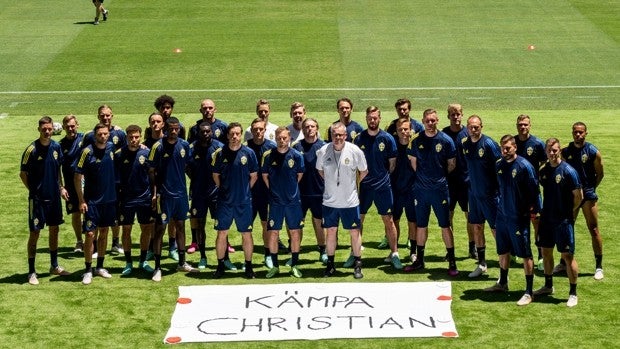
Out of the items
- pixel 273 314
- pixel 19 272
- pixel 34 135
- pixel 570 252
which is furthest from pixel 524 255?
pixel 34 135

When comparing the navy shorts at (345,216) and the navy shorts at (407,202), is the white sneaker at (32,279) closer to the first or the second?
the navy shorts at (345,216)

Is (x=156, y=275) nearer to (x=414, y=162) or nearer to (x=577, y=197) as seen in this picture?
(x=414, y=162)

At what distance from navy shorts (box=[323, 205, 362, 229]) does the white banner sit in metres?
0.96

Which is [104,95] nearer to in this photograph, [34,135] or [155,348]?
[34,135]

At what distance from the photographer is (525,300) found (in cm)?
1638

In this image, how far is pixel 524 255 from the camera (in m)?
16.3

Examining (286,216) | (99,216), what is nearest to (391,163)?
(286,216)

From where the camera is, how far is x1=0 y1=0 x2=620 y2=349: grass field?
627 inches

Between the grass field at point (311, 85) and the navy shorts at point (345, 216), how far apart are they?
86cm

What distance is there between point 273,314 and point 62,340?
9.63 feet

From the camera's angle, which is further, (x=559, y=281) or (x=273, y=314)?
(x=559, y=281)

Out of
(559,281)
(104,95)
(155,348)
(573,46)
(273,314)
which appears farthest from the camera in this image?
Answer: (573,46)

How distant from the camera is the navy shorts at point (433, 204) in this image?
58.8 ft

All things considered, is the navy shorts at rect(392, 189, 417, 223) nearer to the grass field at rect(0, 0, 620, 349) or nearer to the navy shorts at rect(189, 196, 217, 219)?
the grass field at rect(0, 0, 620, 349)
